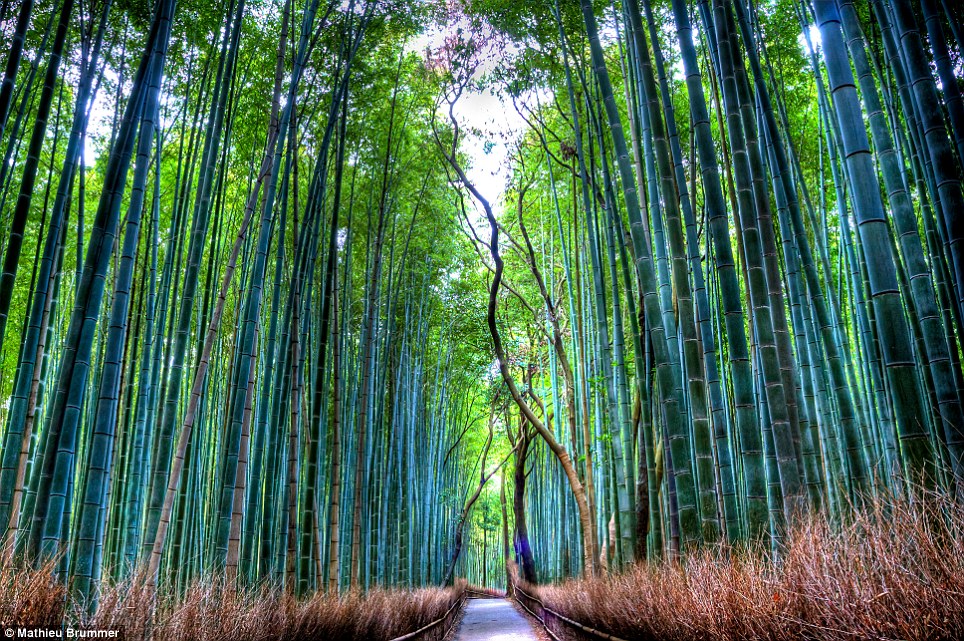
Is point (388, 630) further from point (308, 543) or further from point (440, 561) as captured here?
point (440, 561)

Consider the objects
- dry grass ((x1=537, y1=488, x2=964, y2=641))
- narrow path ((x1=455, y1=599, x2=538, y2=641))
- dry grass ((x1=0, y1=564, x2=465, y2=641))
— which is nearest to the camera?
dry grass ((x1=537, y1=488, x2=964, y2=641))

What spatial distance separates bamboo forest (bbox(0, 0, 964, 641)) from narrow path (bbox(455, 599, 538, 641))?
0.36 ft

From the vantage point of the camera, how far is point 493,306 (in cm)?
634

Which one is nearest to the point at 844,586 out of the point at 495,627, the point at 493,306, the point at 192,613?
the point at 192,613

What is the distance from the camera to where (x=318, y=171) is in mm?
4082

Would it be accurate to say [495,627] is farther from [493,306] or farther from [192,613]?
[192,613]

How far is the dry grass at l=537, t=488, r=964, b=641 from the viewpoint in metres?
1.26

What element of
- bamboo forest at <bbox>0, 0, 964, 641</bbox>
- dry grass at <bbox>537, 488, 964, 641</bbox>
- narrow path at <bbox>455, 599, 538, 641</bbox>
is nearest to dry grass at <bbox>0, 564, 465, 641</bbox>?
bamboo forest at <bbox>0, 0, 964, 641</bbox>

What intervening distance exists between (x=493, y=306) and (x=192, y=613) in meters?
4.59

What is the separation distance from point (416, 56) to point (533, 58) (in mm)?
1278

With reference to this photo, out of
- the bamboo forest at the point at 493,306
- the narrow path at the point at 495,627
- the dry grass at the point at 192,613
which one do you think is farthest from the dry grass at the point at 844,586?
the narrow path at the point at 495,627

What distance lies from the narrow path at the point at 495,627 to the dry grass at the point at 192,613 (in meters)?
3.19

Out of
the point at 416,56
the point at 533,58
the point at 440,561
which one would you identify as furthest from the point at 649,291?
the point at 440,561

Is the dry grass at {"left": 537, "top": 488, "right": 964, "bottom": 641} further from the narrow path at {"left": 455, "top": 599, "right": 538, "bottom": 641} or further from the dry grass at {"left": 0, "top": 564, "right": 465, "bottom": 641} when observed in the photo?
the narrow path at {"left": 455, "top": 599, "right": 538, "bottom": 641}
